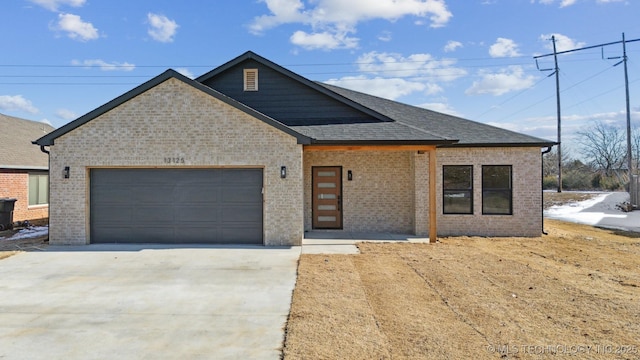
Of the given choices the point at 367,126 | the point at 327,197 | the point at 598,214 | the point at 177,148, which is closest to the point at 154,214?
the point at 177,148

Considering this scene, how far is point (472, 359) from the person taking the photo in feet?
12.7

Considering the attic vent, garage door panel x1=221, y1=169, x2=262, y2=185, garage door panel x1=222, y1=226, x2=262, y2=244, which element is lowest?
garage door panel x1=222, y1=226, x2=262, y2=244

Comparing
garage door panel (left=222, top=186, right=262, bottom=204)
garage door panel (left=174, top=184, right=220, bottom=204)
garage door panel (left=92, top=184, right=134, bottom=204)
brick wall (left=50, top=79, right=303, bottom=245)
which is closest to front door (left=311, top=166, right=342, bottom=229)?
brick wall (left=50, top=79, right=303, bottom=245)

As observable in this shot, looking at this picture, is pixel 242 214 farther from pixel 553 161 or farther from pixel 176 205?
pixel 553 161

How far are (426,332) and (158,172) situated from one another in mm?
8581

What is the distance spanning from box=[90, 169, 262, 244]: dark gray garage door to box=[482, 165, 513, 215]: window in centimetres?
732

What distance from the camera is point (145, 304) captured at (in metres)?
5.68

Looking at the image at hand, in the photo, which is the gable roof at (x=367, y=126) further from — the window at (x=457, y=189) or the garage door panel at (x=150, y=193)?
the garage door panel at (x=150, y=193)

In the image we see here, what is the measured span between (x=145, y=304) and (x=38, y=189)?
48.6ft

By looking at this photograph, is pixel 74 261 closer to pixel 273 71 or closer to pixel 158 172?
pixel 158 172

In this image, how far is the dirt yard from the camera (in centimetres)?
416

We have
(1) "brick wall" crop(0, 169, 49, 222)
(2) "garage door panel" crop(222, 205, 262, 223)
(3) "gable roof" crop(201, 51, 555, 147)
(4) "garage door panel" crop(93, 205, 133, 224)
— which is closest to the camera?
(2) "garage door panel" crop(222, 205, 262, 223)

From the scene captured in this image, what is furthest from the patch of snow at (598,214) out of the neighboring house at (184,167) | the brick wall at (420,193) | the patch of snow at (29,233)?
the patch of snow at (29,233)

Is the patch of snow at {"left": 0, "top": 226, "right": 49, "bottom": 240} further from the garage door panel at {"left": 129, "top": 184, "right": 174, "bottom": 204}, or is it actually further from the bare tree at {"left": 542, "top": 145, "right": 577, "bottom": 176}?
the bare tree at {"left": 542, "top": 145, "right": 577, "bottom": 176}
